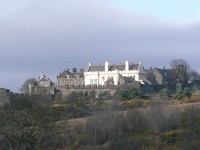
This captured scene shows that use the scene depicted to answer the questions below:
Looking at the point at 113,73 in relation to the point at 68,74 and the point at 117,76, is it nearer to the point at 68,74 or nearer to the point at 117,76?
the point at 117,76

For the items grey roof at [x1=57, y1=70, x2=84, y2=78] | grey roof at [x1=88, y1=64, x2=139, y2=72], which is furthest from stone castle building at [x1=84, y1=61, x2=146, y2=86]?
grey roof at [x1=57, y1=70, x2=84, y2=78]

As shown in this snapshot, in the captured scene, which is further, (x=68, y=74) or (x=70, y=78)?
(x=68, y=74)

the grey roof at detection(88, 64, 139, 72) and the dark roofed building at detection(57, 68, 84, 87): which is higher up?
the grey roof at detection(88, 64, 139, 72)

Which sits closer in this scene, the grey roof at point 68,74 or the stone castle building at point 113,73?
the stone castle building at point 113,73

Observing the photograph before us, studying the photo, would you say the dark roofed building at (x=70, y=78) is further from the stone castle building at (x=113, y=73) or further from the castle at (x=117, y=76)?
the stone castle building at (x=113, y=73)

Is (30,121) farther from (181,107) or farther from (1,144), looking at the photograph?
(181,107)

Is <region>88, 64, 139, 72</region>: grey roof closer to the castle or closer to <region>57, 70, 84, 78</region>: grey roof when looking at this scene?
the castle

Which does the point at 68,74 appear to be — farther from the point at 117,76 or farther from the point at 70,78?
the point at 117,76

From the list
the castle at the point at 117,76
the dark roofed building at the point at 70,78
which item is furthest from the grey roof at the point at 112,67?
the dark roofed building at the point at 70,78

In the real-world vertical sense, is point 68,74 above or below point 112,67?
below

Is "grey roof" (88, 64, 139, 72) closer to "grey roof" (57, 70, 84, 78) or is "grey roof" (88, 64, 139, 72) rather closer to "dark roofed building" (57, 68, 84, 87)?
"dark roofed building" (57, 68, 84, 87)

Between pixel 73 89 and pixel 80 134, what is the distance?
2931cm

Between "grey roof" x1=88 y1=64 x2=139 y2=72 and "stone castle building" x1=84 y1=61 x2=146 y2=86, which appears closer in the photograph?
"stone castle building" x1=84 y1=61 x2=146 y2=86

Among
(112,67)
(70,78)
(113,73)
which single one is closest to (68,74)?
(70,78)
